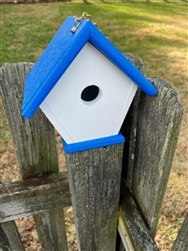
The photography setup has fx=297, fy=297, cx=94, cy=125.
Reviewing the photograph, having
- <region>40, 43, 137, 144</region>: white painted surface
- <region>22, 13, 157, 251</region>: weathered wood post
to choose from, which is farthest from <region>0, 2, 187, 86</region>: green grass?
<region>40, 43, 137, 144</region>: white painted surface

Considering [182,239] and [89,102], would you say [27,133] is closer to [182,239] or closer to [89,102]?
[89,102]

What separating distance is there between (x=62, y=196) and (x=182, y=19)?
8.73 meters

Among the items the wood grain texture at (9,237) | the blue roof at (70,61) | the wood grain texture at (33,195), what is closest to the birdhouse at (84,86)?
the blue roof at (70,61)

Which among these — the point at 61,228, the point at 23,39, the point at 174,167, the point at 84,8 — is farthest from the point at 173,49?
the point at 61,228

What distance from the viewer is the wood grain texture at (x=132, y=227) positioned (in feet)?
3.75

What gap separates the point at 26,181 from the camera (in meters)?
1.32

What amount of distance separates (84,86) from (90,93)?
99mm

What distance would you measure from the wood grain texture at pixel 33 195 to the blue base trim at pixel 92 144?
34 centimetres

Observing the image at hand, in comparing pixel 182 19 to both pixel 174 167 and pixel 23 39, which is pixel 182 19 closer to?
pixel 23 39

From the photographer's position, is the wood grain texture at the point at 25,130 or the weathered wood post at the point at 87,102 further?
the wood grain texture at the point at 25,130

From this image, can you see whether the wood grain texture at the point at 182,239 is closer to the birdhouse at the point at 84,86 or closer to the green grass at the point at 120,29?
A: the birdhouse at the point at 84,86

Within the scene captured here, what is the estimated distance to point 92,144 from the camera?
3.43 ft

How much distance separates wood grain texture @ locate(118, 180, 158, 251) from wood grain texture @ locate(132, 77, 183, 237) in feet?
0.11

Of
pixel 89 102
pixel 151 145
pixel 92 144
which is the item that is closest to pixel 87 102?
pixel 89 102
